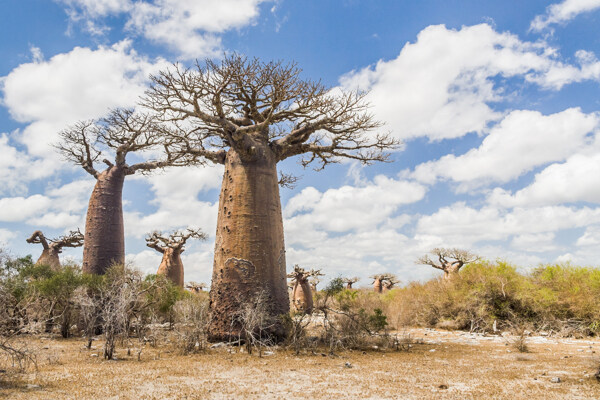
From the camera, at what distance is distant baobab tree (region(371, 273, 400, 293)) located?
28442mm

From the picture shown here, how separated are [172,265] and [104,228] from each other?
600 centimetres

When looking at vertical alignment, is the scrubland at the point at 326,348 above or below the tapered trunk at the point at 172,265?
below

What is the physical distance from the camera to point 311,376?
412 cm

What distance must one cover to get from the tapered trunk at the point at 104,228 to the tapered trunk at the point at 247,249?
411cm

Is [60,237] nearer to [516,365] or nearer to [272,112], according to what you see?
[272,112]

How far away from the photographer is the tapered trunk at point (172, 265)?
14892mm

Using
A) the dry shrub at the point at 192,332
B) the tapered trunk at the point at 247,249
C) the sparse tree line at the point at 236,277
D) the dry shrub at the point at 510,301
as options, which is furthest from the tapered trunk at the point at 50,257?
the dry shrub at the point at 510,301

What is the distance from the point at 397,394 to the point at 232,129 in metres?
4.83

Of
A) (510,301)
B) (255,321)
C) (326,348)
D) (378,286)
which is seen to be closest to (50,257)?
(255,321)

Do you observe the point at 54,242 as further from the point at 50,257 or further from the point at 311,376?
the point at 311,376

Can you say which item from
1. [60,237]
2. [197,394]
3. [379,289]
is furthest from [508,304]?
[379,289]

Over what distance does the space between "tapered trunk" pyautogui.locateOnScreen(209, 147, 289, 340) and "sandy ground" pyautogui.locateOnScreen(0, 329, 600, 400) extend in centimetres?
76

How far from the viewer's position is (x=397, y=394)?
11.3 feet

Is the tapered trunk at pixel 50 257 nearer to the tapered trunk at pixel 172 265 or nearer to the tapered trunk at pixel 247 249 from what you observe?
the tapered trunk at pixel 172 265
